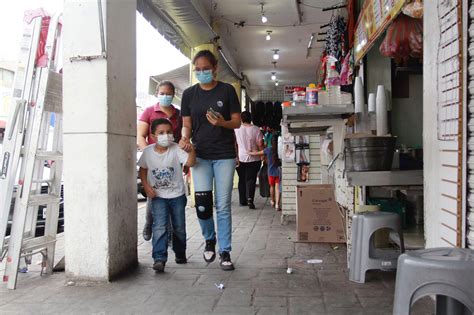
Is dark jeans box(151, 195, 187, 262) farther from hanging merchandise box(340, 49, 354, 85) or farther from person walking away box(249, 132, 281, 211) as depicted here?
person walking away box(249, 132, 281, 211)

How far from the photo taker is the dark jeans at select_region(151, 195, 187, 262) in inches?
154

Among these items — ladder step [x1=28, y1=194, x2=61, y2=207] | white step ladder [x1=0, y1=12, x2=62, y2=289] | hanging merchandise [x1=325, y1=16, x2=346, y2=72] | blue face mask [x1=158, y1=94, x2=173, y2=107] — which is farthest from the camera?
hanging merchandise [x1=325, y1=16, x2=346, y2=72]

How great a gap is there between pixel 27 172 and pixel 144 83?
6376 mm

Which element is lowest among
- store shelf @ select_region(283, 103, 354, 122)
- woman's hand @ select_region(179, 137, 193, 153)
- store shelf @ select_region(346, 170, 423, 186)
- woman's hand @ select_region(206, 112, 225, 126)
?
store shelf @ select_region(346, 170, 423, 186)

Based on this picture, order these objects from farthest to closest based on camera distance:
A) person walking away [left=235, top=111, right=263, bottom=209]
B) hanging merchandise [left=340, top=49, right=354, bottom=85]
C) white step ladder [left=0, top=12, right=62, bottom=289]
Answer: person walking away [left=235, top=111, right=263, bottom=209], hanging merchandise [left=340, top=49, right=354, bottom=85], white step ladder [left=0, top=12, right=62, bottom=289]

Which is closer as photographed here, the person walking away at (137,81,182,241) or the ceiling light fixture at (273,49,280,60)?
the person walking away at (137,81,182,241)

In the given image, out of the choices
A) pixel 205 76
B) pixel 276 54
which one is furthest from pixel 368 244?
pixel 276 54

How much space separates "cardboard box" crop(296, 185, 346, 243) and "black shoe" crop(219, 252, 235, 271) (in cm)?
142

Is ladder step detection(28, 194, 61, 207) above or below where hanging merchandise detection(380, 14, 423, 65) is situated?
below

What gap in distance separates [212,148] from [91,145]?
102cm

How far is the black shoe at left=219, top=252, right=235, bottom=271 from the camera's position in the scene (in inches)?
153

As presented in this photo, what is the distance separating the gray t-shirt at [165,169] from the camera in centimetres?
399

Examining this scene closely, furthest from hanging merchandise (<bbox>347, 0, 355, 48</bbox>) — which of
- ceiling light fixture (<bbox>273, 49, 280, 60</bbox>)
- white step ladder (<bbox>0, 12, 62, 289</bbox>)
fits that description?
ceiling light fixture (<bbox>273, 49, 280, 60</bbox>)

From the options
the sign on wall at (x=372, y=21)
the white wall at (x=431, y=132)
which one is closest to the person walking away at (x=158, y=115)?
the sign on wall at (x=372, y=21)
